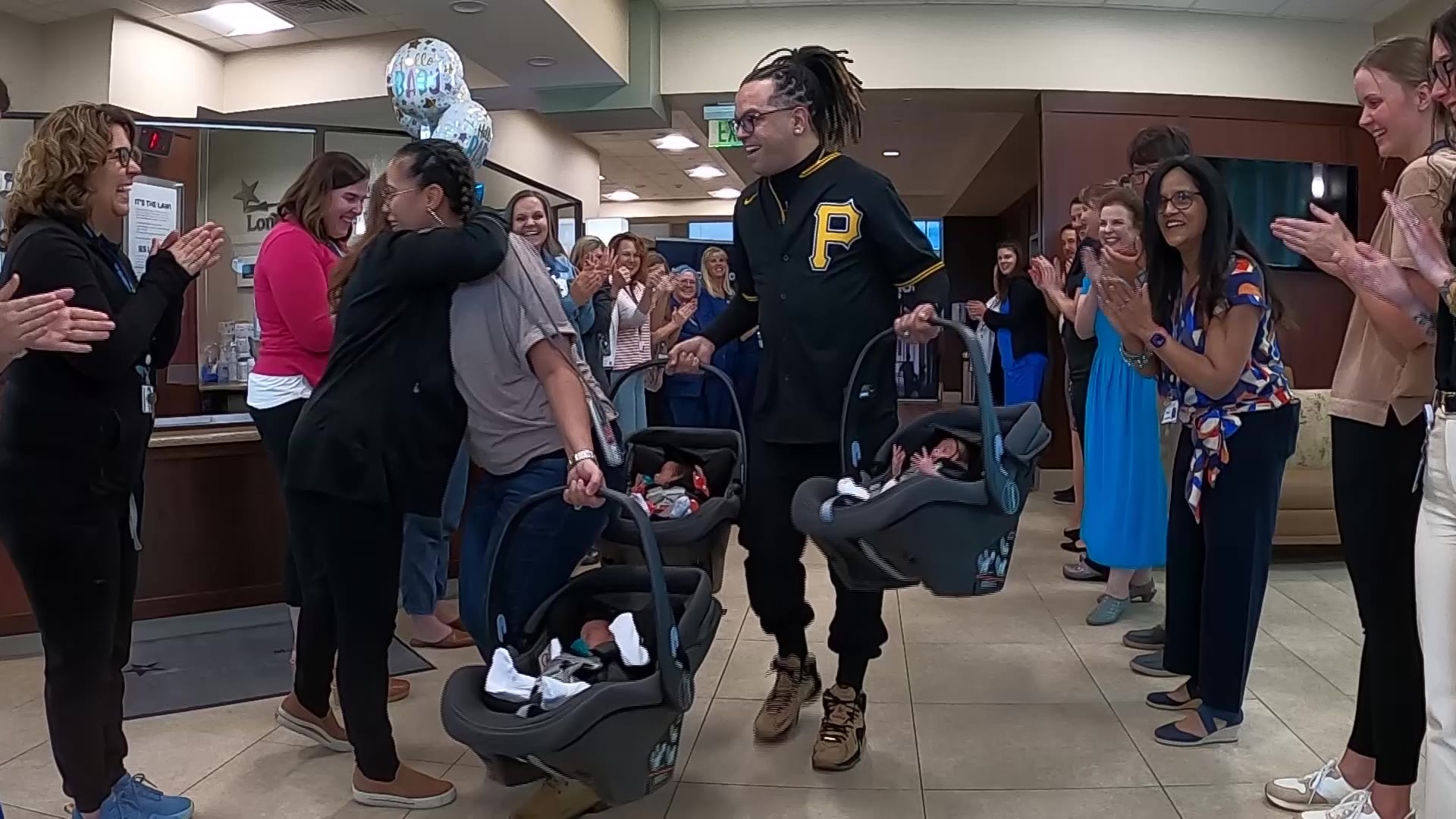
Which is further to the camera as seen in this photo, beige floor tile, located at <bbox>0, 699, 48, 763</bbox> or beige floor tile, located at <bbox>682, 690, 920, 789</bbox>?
beige floor tile, located at <bbox>0, 699, 48, 763</bbox>

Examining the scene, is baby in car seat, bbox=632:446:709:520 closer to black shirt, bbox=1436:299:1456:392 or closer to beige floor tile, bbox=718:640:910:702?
beige floor tile, bbox=718:640:910:702

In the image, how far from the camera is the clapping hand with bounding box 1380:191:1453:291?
1.55m

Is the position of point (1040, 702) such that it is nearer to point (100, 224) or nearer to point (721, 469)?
point (721, 469)

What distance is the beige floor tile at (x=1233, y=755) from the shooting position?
8.11ft

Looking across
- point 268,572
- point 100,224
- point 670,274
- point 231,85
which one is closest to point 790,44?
point 670,274

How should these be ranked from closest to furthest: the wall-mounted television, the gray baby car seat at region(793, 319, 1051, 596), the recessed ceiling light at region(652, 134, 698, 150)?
1. the gray baby car seat at region(793, 319, 1051, 596)
2. the wall-mounted television
3. the recessed ceiling light at region(652, 134, 698, 150)

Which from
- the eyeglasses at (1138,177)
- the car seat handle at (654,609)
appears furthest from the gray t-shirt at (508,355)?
the eyeglasses at (1138,177)

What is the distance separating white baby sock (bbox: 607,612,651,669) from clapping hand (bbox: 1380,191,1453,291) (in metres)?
1.40

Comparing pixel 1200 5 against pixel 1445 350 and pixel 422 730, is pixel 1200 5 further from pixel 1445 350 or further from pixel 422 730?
pixel 422 730

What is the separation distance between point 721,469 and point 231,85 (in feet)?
21.7

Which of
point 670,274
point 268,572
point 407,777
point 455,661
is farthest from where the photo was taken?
point 670,274

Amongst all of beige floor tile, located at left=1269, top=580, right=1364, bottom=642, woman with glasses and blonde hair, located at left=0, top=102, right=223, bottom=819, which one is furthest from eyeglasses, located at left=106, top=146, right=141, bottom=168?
beige floor tile, located at left=1269, top=580, right=1364, bottom=642

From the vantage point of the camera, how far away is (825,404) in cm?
247

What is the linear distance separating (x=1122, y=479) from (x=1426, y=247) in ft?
7.63
